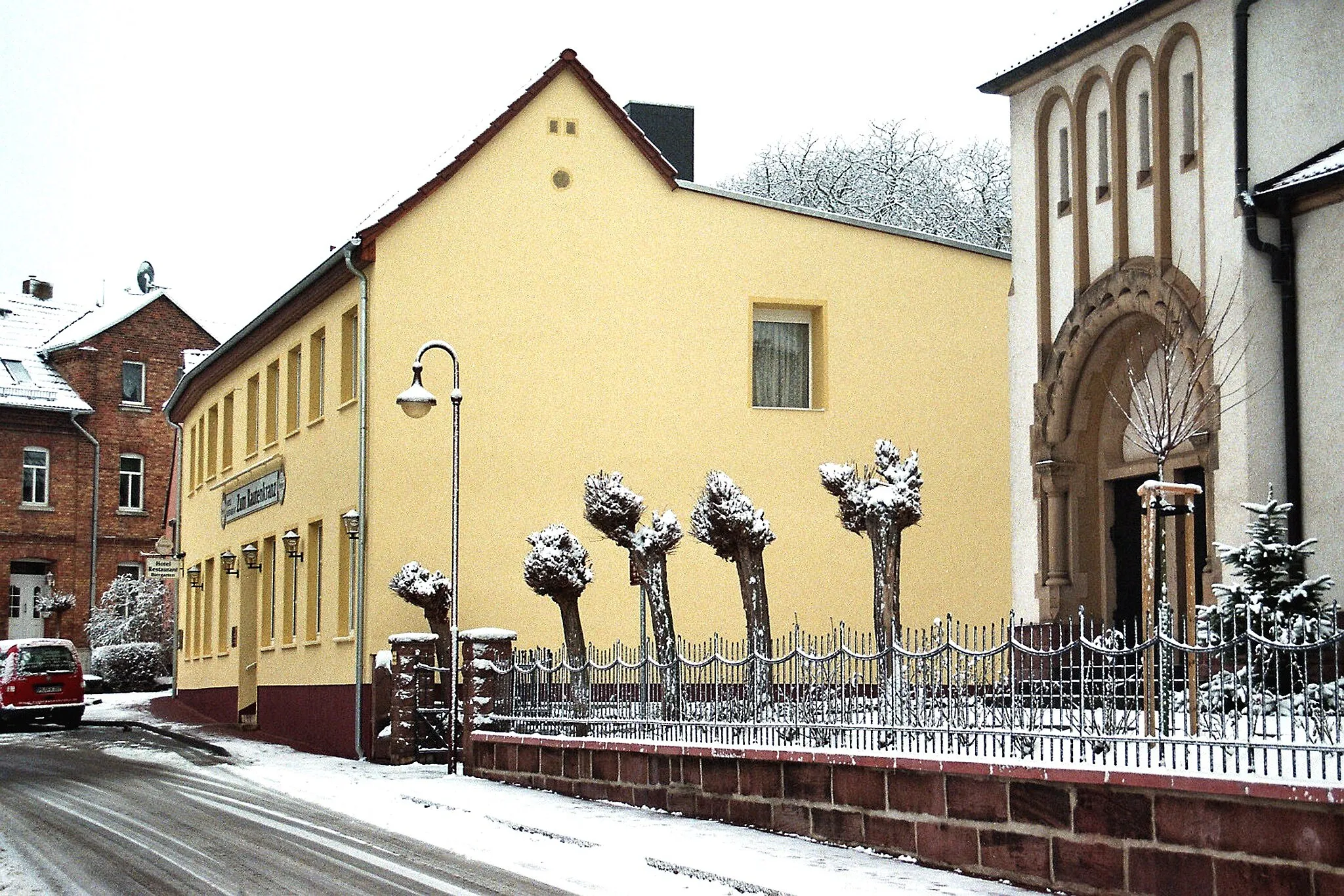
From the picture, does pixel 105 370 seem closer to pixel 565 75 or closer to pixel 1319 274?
pixel 565 75

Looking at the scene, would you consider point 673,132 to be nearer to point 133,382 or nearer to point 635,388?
point 635,388

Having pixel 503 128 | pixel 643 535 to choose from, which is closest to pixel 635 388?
pixel 503 128

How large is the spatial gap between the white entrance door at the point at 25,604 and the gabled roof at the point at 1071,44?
41824mm

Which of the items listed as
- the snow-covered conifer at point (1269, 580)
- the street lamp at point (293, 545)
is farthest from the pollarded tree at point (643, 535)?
the street lamp at point (293, 545)

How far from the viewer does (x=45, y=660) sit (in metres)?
37.1

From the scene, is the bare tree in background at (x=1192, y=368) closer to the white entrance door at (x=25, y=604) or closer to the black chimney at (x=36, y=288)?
the white entrance door at (x=25, y=604)

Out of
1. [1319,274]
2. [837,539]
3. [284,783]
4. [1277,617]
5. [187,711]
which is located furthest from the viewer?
[187,711]

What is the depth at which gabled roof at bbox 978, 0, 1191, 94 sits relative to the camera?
2162 cm

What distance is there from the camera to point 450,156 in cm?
2692

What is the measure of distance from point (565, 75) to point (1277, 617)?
17.1 metres

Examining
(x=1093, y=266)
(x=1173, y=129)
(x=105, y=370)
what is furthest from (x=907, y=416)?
(x=105, y=370)

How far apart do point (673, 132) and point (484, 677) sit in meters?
14.1

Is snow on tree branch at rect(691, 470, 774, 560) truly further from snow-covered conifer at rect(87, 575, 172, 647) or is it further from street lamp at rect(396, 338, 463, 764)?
snow-covered conifer at rect(87, 575, 172, 647)

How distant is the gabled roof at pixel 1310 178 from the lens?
62.0 feet
